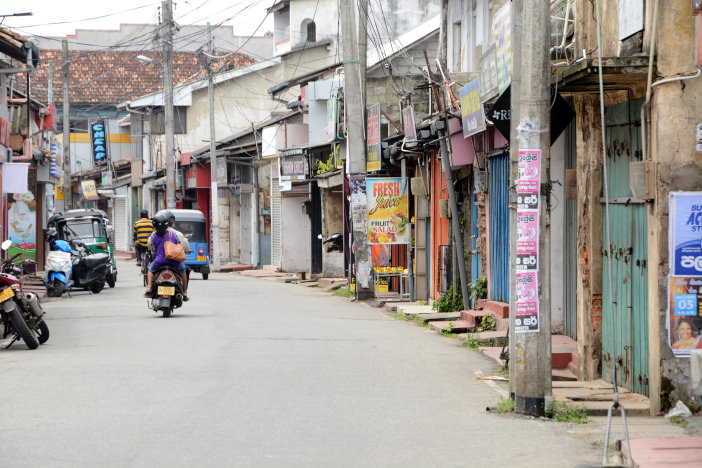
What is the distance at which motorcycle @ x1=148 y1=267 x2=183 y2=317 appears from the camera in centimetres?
1747

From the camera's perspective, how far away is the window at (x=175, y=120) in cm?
5141

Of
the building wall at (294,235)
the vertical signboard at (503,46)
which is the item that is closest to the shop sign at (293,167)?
the building wall at (294,235)

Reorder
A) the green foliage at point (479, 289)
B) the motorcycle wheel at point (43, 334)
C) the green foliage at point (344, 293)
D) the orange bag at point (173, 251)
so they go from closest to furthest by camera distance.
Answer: the motorcycle wheel at point (43, 334) → the orange bag at point (173, 251) → the green foliage at point (479, 289) → the green foliage at point (344, 293)

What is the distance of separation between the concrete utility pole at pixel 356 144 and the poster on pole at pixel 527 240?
46.9 feet

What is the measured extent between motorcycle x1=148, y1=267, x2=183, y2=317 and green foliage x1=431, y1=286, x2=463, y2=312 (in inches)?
201

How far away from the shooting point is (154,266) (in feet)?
57.5

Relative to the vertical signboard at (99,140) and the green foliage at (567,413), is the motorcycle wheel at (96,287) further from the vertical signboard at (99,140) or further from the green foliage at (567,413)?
the vertical signboard at (99,140)

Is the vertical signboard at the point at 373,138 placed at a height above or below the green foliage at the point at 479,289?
above

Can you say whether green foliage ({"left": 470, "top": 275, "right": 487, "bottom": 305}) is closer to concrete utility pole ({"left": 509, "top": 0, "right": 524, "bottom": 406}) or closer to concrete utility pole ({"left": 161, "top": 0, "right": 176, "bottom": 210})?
concrete utility pole ({"left": 509, "top": 0, "right": 524, "bottom": 406})

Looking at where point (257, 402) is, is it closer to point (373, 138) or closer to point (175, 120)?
point (373, 138)

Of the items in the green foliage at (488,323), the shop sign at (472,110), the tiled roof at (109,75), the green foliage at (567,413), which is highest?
the tiled roof at (109,75)

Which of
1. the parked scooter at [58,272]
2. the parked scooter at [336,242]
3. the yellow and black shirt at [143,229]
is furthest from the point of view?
the parked scooter at [336,242]

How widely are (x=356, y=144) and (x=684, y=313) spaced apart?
1481 centimetres

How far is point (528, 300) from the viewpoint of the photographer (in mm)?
8492
